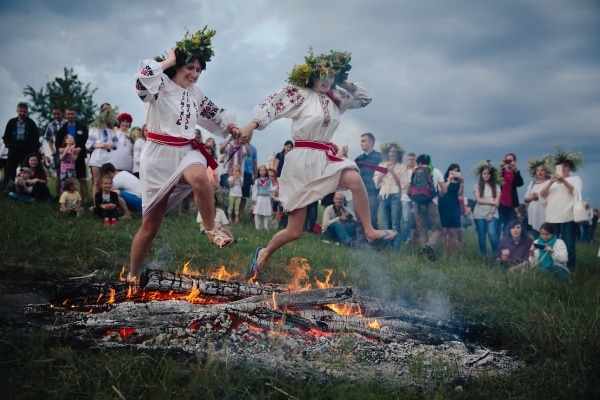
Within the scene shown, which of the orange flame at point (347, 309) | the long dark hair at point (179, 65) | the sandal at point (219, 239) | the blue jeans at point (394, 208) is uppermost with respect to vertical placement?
the long dark hair at point (179, 65)

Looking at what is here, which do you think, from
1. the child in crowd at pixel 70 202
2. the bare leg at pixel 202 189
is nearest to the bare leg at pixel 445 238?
the bare leg at pixel 202 189

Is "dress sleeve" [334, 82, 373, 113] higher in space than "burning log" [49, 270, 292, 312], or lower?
higher

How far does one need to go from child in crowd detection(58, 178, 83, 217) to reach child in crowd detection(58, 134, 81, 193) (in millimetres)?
1043

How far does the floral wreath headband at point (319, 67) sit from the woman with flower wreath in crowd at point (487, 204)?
618 centimetres

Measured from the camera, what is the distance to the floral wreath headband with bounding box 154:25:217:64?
201 inches

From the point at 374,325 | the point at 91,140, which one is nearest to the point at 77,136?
the point at 91,140

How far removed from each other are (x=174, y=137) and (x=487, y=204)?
7904 mm

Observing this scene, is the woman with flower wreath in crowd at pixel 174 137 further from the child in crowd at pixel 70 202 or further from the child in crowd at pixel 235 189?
the child in crowd at pixel 235 189

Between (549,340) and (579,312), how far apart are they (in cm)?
80

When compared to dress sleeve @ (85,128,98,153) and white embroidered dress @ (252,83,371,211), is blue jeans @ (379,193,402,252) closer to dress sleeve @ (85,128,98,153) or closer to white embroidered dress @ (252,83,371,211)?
white embroidered dress @ (252,83,371,211)

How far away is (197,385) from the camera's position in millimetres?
3070

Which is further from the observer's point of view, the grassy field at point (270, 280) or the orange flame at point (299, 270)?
the orange flame at point (299, 270)

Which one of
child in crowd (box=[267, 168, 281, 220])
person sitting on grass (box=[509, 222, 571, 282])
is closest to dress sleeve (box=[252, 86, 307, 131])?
person sitting on grass (box=[509, 222, 571, 282])

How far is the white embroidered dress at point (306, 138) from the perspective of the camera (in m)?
5.89
